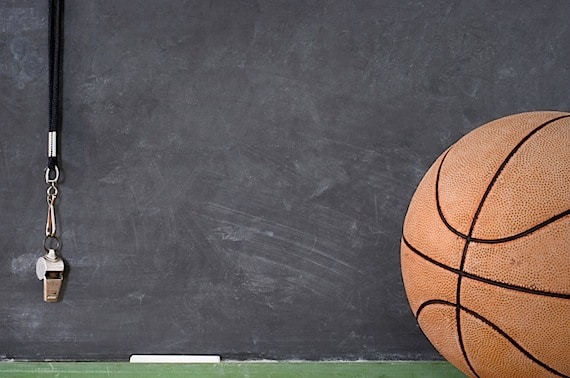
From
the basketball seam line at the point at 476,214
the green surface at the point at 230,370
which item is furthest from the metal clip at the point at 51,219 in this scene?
the basketball seam line at the point at 476,214

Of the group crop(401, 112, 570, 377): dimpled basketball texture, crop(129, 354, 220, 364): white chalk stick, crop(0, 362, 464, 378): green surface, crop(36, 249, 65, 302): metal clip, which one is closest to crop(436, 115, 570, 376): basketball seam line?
crop(401, 112, 570, 377): dimpled basketball texture

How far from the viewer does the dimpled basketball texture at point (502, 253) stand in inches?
81.7

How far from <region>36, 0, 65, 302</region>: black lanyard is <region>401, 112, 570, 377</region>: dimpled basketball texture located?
1415 millimetres

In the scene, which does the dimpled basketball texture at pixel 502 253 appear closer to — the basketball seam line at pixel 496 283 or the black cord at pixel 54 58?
the basketball seam line at pixel 496 283

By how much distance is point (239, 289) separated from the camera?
318 cm

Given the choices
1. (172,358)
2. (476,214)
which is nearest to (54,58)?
(172,358)

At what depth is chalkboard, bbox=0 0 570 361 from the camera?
10.2 feet

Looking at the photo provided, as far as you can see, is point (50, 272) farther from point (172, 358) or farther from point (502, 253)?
point (502, 253)

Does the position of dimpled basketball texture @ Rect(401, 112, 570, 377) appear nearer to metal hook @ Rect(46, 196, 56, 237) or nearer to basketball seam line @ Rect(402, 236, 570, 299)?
basketball seam line @ Rect(402, 236, 570, 299)

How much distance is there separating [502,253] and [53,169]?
170cm

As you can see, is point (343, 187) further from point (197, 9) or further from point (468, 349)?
point (468, 349)

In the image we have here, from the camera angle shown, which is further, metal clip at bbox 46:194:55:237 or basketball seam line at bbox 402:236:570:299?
metal clip at bbox 46:194:55:237

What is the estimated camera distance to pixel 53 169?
3070 millimetres

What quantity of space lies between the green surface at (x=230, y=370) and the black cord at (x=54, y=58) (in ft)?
2.35
